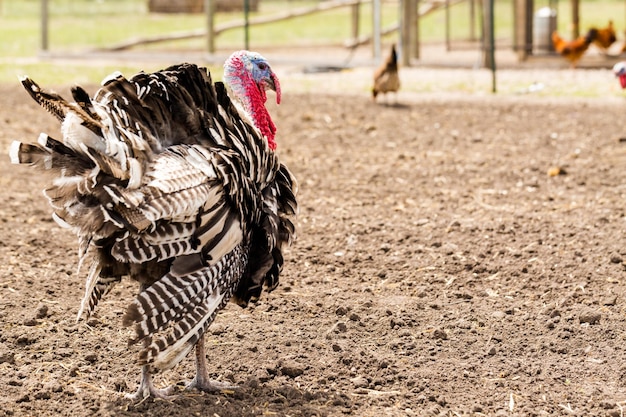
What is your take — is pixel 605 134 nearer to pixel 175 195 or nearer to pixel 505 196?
pixel 505 196

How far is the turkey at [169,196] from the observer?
3.96 m

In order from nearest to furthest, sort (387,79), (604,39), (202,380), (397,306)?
(202,380)
(397,306)
(387,79)
(604,39)

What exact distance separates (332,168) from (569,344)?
4.70 m

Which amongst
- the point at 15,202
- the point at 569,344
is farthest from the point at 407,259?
the point at 15,202

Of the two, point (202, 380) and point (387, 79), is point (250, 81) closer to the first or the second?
point (202, 380)

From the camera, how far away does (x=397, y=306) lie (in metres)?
5.63

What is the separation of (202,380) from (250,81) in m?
1.45

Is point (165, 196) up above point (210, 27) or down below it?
below

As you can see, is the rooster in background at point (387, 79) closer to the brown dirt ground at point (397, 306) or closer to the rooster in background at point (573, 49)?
the brown dirt ground at point (397, 306)

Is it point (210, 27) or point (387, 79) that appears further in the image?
point (210, 27)

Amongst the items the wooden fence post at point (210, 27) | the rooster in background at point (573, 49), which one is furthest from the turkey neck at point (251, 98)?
the wooden fence post at point (210, 27)

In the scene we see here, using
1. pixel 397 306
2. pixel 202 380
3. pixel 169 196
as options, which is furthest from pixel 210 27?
pixel 169 196

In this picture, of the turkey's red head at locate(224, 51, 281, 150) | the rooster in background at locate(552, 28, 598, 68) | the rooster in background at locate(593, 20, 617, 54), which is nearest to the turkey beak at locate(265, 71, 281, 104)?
the turkey's red head at locate(224, 51, 281, 150)

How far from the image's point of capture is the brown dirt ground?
446 centimetres
